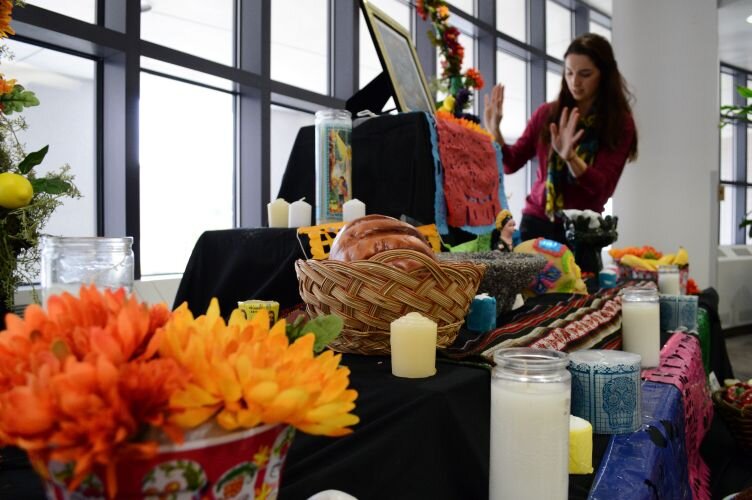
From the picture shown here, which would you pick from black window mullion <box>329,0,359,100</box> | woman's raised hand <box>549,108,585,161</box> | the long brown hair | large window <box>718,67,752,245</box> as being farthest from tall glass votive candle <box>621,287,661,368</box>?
large window <box>718,67,752,245</box>

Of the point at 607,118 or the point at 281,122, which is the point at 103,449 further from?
the point at 281,122

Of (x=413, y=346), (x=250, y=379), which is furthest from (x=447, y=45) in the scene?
(x=250, y=379)

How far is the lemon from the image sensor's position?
0.51 metres

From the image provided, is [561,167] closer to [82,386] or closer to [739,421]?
[739,421]

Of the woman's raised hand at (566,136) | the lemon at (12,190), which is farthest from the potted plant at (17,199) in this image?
the woman's raised hand at (566,136)

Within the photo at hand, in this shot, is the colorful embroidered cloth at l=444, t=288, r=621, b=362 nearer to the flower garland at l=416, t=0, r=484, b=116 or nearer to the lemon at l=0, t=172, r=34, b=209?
the lemon at l=0, t=172, r=34, b=209

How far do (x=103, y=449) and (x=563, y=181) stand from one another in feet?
7.54

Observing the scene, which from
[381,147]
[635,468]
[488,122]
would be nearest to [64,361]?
[635,468]

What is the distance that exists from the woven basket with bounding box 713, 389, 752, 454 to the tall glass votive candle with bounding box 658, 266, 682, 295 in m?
0.44

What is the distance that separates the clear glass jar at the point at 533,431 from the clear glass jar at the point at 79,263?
0.38 metres

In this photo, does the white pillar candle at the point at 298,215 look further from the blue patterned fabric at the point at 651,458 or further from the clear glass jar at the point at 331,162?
the blue patterned fabric at the point at 651,458

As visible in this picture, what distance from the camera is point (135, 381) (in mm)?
238

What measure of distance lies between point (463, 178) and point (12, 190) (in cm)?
105

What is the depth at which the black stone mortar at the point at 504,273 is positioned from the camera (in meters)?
1.07
